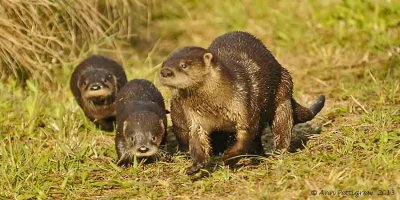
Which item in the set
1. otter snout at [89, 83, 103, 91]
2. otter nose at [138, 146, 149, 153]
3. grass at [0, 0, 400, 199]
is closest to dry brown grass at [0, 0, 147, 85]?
grass at [0, 0, 400, 199]

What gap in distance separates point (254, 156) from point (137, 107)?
1.11 meters

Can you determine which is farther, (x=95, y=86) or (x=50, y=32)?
(x=50, y=32)

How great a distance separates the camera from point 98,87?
6.84 metres

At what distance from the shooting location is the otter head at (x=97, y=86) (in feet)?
22.4

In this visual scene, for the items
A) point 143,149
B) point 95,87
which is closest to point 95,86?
point 95,87

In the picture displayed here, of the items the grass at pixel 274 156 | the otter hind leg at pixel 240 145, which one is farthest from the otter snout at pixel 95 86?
the otter hind leg at pixel 240 145

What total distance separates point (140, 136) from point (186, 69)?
0.99 metres

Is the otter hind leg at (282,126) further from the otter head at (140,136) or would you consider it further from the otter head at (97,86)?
the otter head at (97,86)

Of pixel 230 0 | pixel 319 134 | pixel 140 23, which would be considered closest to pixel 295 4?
pixel 230 0

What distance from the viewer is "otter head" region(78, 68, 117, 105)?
22.4ft

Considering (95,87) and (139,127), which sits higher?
(95,87)

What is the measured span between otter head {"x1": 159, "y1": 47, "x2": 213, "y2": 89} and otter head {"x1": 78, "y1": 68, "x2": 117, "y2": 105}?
188 cm

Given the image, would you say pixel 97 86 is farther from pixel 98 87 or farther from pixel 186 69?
pixel 186 69

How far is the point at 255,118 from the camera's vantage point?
5.27 meters
